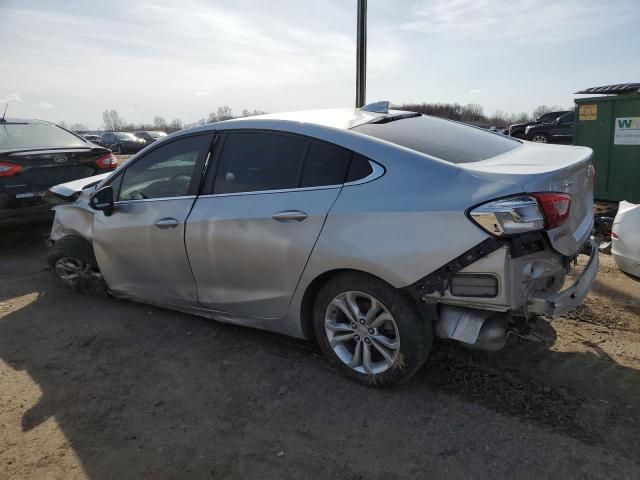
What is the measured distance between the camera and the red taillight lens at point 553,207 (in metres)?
2.42

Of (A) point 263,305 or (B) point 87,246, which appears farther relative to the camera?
(B) point 87,246

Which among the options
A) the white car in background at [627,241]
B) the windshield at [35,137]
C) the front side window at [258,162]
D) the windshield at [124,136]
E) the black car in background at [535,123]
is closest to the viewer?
the front side window at [258,162]

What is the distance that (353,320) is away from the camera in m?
2.90

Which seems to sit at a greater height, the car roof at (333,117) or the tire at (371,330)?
the car roof at (333,117)

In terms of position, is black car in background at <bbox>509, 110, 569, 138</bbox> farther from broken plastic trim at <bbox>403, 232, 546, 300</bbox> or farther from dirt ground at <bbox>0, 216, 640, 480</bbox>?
broken plastic trim at <bbox>403, 232, 546, 300</bbox>

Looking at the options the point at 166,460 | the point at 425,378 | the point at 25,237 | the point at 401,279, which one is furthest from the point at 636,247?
the point at 25,237

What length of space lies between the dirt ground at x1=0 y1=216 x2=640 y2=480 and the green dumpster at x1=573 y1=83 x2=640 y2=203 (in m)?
5.29

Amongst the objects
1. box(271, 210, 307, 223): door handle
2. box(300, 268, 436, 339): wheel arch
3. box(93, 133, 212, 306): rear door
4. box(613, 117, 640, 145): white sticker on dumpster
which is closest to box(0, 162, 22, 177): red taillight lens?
box(93, 133, 212, 306): rear door

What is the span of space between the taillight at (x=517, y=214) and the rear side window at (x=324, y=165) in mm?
809

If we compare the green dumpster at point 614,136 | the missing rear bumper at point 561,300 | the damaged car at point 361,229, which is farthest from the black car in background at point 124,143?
the missing rear bumper at point 561,300

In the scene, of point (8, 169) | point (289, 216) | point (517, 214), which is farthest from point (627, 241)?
point (8, 169)

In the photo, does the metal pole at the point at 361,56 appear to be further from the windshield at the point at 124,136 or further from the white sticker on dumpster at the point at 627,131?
the windshield at the point at 124,136

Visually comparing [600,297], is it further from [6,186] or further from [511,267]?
[6,186]

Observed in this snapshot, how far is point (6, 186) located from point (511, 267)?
5.61 metres
